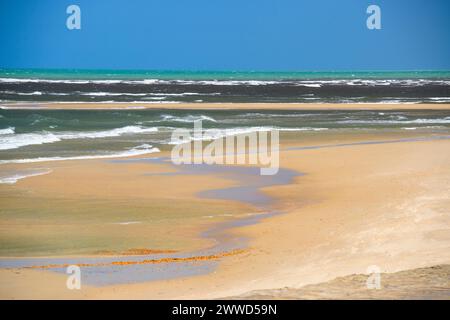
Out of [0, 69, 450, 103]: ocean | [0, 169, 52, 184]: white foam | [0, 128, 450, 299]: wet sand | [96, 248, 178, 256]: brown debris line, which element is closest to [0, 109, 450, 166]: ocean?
[0, 169, 52, 184]: white foam

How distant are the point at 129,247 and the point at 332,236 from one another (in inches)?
109

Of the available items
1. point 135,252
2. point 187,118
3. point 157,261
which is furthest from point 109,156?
point 187,118

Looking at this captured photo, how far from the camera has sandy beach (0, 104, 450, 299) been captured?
25.5 feet

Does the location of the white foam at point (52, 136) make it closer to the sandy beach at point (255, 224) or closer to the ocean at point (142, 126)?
the ocean at point (142, 126)

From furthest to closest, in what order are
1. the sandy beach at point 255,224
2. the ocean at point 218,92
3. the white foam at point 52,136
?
the ocean at point 218,92 → the white foam at point 52,136 → the sandy beach at point 255,224

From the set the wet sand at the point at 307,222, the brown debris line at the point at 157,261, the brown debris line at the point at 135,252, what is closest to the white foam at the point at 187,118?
the wet sand at the point at 307,222

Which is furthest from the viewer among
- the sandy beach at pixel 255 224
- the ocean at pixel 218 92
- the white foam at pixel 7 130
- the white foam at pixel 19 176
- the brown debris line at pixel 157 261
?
the ocean at pixel 218 92

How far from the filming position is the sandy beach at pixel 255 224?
25.5 ft

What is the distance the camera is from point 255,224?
1102 cm

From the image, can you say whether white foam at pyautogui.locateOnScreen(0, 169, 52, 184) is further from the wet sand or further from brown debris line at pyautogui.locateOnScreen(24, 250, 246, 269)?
brown debris line at pyautogui.locateOnScreen(24, 250, 246, 269)

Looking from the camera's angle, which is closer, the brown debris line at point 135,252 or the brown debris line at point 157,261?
the brown debris line at point 157,261

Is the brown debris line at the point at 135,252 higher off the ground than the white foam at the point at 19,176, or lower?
lower

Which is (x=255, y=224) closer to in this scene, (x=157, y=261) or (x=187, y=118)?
(x=157, y=261)
